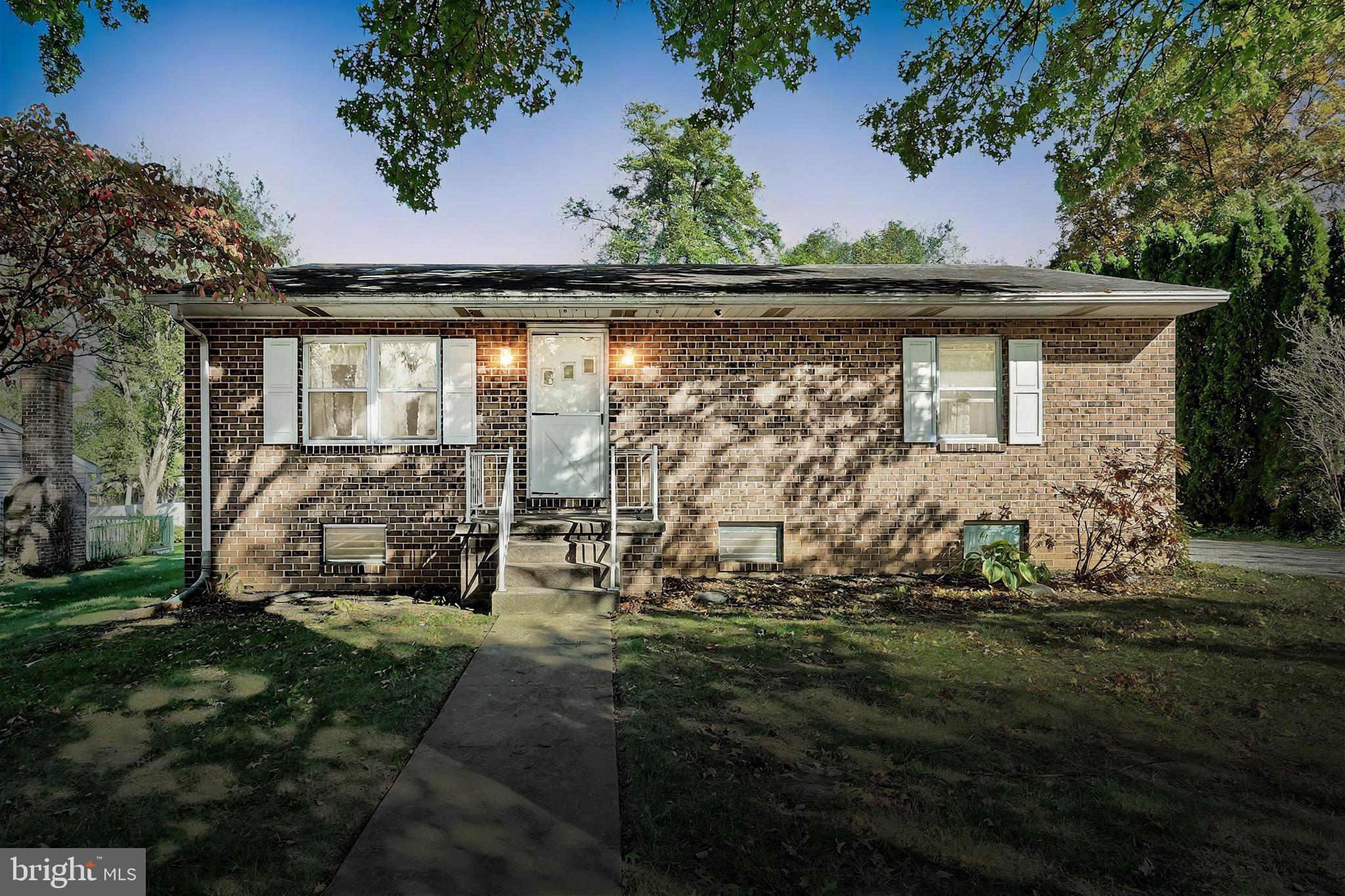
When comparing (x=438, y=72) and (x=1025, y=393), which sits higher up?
(x=438, y=72)

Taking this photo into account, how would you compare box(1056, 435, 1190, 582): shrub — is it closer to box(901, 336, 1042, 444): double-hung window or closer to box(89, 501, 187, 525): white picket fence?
box(901, 336, 1042, 444): double-hung window

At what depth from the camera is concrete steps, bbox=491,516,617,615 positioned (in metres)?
6.73

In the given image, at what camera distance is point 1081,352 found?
8477 mm

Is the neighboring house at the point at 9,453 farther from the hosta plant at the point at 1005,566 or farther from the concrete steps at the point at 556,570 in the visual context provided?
the hosta plant at the point at 1005,566

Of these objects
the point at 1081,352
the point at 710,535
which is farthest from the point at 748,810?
the point at 1081,352

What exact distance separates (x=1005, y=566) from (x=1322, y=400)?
9.02 metres

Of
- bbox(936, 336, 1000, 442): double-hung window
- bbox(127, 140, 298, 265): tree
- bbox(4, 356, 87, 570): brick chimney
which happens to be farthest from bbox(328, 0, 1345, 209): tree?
bbox(127, 140, 298, 265): tree

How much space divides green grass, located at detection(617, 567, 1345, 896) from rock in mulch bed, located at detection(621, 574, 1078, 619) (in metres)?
0.55

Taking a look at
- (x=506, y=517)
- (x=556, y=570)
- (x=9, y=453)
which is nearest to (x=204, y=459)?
(x=506, y=517)

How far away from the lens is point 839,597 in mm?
7469

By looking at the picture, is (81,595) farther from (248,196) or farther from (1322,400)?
(1322,400)

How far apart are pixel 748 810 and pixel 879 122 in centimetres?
801

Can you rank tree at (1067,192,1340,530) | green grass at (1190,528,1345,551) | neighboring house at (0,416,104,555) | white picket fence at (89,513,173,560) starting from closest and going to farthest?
green grass at (1190,528,1345,551), tree at (1067,192,1340,530), white picket fence at (89,513,173,560), neighboring house at (0,416,104,555)

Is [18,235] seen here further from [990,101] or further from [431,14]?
[990,101]
